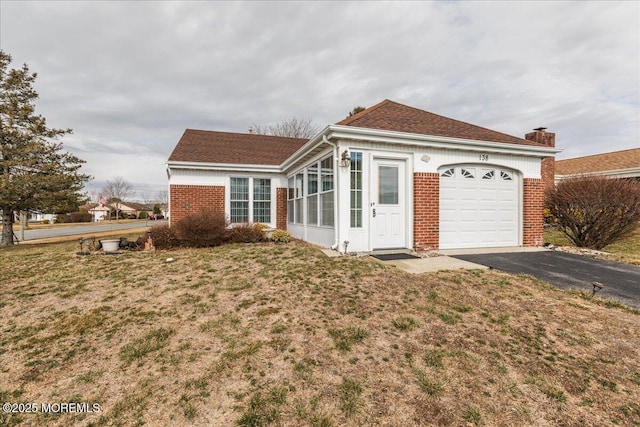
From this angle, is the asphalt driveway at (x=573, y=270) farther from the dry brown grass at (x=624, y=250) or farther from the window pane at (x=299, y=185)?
the window pane at (x=299, y=185)

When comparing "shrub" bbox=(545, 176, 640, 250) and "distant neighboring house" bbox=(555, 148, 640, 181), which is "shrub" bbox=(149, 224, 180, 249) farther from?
"distant neighboring house" bbox=(555, 148, 640, 181)

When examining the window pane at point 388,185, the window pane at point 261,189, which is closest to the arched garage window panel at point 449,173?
the window pane at point 388,185

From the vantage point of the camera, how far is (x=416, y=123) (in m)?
8.52

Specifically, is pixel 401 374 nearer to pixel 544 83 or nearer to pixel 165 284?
pixel 165 284

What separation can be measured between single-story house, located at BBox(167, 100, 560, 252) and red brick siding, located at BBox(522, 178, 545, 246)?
3cm

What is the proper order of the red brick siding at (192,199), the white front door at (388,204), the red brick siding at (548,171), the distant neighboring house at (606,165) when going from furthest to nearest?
the distant neighboring house at (606,165), the red brick siding at (548,171), the red brick siding at (192,199), the white front door at (388,204)

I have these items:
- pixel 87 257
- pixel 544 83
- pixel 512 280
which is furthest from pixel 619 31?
pixel 87 257

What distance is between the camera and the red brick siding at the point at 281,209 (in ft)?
41.6

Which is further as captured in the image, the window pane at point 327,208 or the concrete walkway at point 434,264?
the window pane at point 327,208

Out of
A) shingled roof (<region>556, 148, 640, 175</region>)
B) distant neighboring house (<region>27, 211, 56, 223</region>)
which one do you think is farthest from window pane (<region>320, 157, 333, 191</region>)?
shingled roof (<region>556, 148, 640, 175</region>)

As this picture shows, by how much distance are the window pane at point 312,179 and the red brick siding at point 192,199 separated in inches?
169

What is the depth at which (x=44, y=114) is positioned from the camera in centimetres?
1380

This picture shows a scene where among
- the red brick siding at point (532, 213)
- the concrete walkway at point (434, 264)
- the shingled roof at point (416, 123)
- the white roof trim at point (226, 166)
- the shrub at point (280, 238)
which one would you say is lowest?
the concrete walkway at point (434, 264)

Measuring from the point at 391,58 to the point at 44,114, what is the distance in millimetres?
16762
